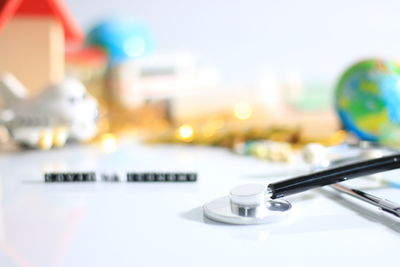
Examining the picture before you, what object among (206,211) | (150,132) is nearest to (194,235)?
(206,211)

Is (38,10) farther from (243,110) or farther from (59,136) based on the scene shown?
(243,110)

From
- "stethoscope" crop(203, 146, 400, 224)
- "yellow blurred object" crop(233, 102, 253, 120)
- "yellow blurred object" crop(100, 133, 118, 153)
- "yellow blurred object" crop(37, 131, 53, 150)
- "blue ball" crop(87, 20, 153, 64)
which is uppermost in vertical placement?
"blue ball" crop(87, 20, 153, 64)

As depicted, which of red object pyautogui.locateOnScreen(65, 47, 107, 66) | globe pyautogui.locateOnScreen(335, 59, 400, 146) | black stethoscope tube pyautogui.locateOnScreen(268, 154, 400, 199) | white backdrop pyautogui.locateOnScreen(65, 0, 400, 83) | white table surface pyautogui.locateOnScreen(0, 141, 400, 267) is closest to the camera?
white table surface pyautogui.locateOnScreen(0, 141, 400, 267)

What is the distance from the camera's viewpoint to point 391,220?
0.44 meters

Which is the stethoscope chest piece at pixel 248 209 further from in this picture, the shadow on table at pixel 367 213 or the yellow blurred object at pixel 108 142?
the yellow blurred object at pixel 108 142

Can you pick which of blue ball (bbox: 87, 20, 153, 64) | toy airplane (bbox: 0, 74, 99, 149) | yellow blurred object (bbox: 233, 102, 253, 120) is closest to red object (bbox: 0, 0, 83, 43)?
toy airplane (bbox: 0, 74, 99, 149)

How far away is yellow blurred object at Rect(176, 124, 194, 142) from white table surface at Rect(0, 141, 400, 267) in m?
0.28

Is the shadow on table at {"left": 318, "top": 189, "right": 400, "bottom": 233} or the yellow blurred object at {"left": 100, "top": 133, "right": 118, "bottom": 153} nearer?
the shadow on table at {"left": 318, "top": 189, "right": 400, "bottom": 233}

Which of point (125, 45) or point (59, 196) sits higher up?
point (125, 45)

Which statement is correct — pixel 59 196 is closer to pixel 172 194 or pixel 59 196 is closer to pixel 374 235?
pixel 172 194

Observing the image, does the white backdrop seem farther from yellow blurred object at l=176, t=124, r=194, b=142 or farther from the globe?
the globe

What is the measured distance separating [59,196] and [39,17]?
0.57m

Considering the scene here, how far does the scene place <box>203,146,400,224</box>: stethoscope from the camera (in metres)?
0.44

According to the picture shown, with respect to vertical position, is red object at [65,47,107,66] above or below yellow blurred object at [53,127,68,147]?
above
